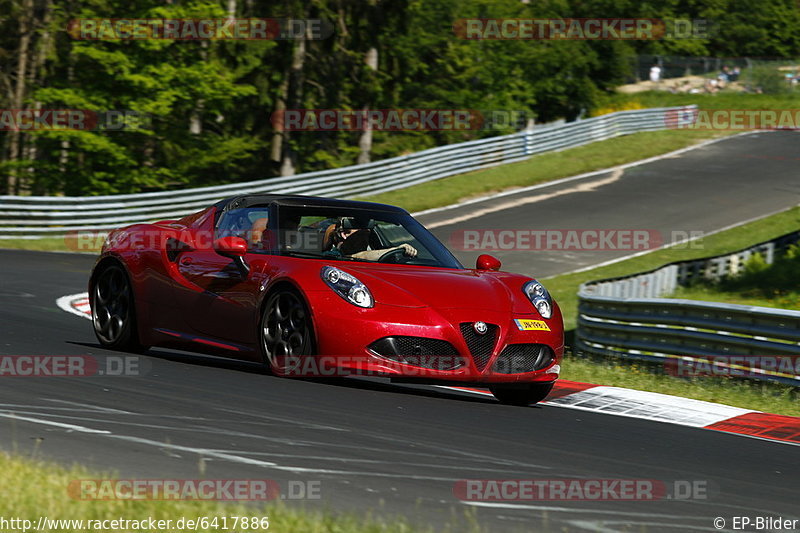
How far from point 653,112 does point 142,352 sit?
33.8 meters

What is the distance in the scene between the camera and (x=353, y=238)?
8.88 m

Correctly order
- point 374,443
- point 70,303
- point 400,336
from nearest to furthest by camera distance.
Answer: point 374,443
point 400,336
point 70,303

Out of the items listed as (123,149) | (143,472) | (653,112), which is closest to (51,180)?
(123,149)

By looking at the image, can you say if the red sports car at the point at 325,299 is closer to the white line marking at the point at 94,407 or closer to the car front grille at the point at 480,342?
the car front grille at the point at 480,342

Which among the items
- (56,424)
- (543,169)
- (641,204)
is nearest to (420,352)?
(56,424)

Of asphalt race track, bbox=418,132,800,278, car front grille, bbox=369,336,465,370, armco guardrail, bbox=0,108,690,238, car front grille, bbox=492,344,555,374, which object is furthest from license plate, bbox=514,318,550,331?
armco guardrail, bbox=0,108,690,238

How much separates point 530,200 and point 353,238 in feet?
69.1

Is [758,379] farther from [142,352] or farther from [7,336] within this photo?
[7,336]

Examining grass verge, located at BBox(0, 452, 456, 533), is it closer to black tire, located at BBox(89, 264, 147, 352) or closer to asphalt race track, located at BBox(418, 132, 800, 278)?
black tire, located at BBox(89, 264, 147, 352)

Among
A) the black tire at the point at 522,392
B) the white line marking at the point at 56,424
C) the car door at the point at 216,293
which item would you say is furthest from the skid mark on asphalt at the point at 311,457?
the black tire at the point at 522,392

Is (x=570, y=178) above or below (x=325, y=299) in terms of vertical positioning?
above

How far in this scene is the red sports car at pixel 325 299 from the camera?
7.80m

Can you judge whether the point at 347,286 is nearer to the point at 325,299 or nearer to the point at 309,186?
the point at 325,299

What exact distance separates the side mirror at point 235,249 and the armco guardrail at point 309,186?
18517 millimetres
